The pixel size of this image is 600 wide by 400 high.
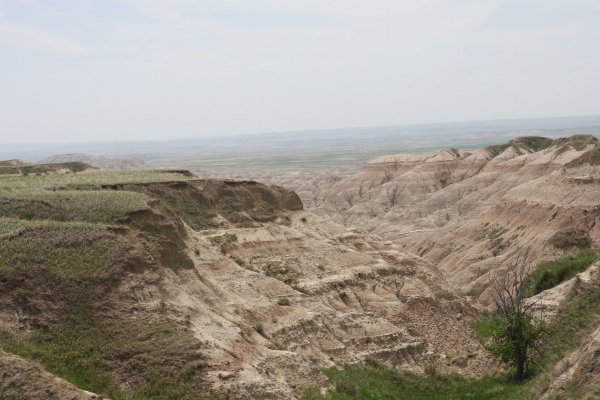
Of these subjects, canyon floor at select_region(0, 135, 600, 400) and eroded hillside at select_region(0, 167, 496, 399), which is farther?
eroded hillside at select_region(0, 167, 496, 399)

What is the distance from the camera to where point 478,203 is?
93938 mm

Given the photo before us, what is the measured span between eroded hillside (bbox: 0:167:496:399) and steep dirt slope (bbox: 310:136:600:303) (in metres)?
13.1

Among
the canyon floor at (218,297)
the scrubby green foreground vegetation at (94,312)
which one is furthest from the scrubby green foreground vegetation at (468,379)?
the scrubby green foreground vegetation at (94,312)

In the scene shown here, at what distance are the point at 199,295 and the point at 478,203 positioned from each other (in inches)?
2856

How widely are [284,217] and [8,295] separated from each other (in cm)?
2347

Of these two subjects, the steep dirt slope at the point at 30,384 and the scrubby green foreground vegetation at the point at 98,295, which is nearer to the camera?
the steep dirt slope at the point at 30,384

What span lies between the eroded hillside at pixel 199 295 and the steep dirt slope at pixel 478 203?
13.1 meters

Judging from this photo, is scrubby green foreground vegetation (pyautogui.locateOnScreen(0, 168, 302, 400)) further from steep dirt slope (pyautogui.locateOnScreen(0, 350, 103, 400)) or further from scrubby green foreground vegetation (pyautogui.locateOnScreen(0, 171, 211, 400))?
steep dirt slope (pyautogui.locateOnScreen(0, 350, 103, 400))

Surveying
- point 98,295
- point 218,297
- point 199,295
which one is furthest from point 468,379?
point 98,295

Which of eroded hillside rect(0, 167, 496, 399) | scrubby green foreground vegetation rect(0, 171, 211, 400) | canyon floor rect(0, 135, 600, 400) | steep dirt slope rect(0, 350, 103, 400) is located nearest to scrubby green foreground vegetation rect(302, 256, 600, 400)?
canyon floor rect(0, 135, 600, 400)

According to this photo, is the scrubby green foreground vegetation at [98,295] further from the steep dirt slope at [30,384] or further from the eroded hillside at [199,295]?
the steep dirt slope at [30,384]

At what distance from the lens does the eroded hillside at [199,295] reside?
20891 mm

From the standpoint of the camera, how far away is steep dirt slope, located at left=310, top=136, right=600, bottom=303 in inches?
2387

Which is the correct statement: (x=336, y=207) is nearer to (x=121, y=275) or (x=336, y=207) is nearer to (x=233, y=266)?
(x=233, y=266)
